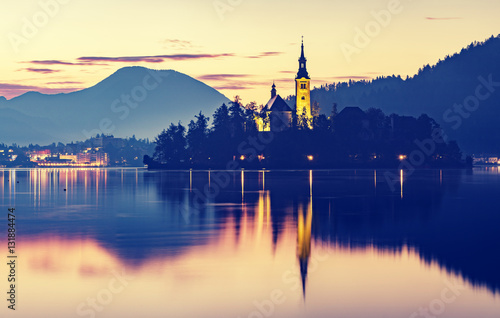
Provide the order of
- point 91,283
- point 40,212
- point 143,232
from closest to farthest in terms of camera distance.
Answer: point 91,283 < point 143,232 < point 40,212

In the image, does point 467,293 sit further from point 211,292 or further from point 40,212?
point 40,212

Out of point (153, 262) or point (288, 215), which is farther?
point (288, 215)

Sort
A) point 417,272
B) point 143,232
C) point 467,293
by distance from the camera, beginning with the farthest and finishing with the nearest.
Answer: point 143,232 < point 417,272 < point 467,293

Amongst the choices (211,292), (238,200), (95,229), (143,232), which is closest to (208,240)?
(143,232)

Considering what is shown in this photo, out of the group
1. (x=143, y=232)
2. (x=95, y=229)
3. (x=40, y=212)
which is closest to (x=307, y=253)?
(x=143, y=232)

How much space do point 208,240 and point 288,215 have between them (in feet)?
53.6

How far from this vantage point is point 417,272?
27.8m

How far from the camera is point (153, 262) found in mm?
30328

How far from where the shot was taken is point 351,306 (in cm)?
2220

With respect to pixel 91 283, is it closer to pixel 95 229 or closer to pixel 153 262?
pixel 153 262

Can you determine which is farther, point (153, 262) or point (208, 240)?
point (208, 240)

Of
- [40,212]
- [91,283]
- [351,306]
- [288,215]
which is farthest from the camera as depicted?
[40,212]

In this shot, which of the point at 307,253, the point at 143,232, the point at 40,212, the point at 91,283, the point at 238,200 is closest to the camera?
the point at 91,283

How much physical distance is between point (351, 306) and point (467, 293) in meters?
4.73
